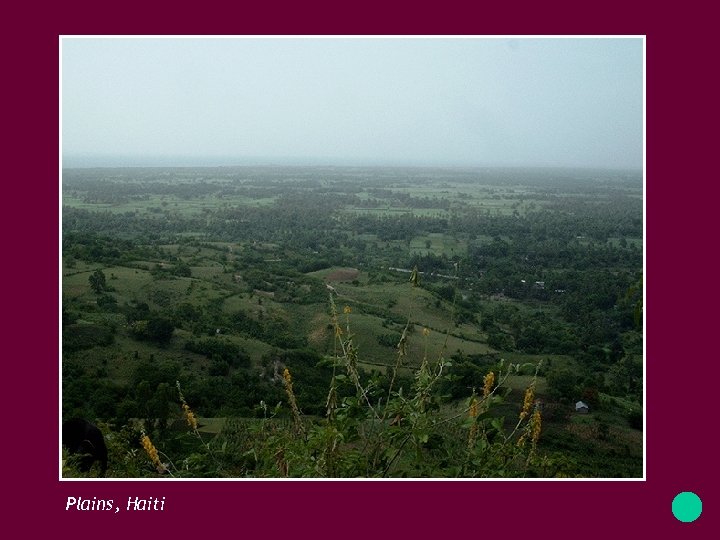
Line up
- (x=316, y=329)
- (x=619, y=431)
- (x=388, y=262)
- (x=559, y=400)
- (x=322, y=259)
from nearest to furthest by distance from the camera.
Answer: (x=619, y=431) < (x=559, y=400) < (x=316, y=329) < (x=388, y=262) < (x=322, y=259)

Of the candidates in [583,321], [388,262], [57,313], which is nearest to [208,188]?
[388,262]

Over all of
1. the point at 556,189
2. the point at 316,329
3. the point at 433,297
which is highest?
the point at 556,189

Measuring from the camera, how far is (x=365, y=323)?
26.3ft

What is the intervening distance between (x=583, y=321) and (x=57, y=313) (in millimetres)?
8370

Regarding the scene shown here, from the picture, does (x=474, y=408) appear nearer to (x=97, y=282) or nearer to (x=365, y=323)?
(x=365, y=323)

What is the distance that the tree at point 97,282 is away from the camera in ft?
33.9

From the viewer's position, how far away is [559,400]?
687 cm
